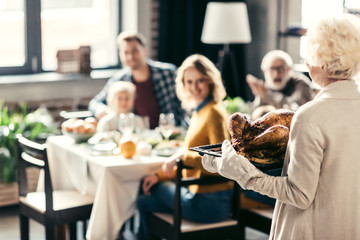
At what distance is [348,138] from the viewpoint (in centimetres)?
170

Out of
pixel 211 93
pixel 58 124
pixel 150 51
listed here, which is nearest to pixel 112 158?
pixel 211 93

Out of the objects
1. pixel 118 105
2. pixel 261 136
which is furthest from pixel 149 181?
pixel 261 136

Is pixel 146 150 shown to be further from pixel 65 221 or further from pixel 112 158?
pixel 65 221

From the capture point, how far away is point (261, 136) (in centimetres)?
177

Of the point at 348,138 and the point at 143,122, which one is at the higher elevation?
the point at 348,138

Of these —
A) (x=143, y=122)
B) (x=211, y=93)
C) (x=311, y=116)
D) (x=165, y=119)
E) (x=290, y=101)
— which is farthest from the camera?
(x=290, y=101)

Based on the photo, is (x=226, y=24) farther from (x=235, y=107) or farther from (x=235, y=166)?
(x=235, y=166)

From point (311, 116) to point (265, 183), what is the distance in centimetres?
22

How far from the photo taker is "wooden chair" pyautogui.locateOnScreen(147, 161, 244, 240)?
2.94 m

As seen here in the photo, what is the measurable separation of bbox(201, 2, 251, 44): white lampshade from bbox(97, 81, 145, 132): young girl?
1.67 metres

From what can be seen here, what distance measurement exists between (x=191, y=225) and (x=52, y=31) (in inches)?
118

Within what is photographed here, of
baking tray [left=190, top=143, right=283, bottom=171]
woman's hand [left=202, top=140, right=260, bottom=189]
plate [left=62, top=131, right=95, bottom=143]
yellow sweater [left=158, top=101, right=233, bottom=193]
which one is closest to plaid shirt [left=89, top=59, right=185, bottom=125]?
plate [left=62, top=131, right=95, bottom=143]

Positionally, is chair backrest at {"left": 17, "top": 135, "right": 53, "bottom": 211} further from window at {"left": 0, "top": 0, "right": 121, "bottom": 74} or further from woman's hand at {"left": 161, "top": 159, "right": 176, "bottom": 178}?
window at {"left": 0, "top": 0, "right": 121, "bottom": 74}

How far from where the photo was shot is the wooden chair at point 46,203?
317 cm
